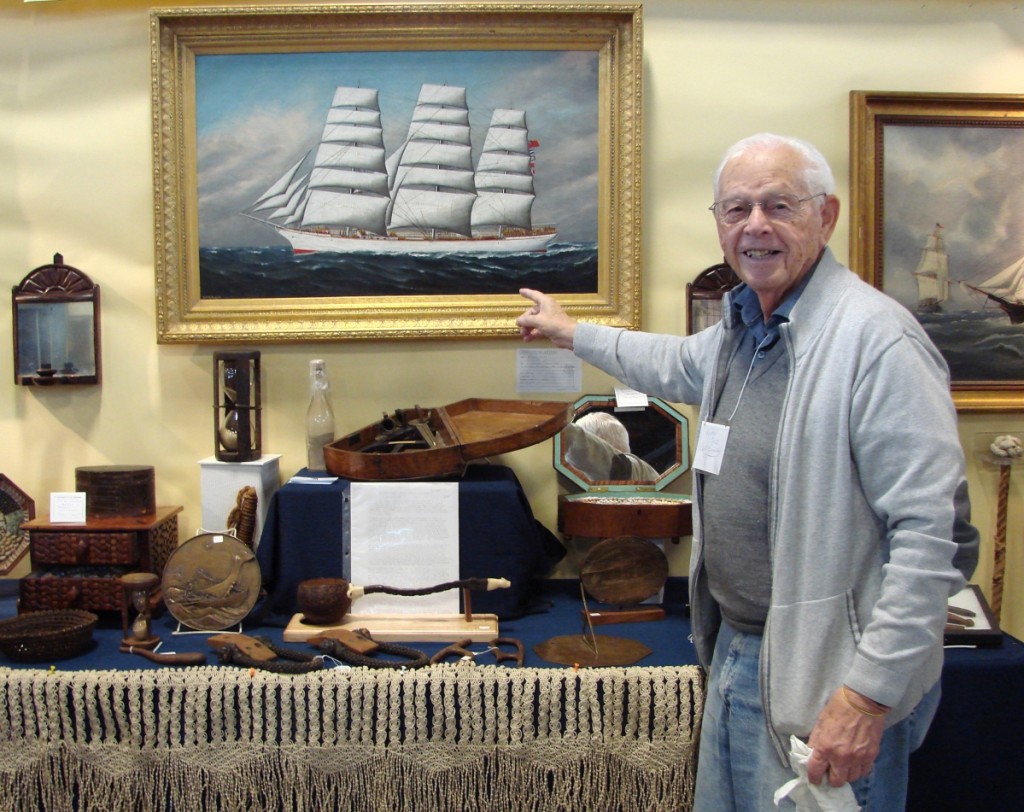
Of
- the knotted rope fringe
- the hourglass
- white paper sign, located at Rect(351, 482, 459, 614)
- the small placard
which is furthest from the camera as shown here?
the small placard

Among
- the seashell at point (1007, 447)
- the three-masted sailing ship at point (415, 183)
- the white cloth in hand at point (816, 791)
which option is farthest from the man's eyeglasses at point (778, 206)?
the seashell at point (1007, 447)

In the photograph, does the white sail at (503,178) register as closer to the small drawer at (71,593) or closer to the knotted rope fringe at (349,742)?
the knotted rope fringe at (349,742)

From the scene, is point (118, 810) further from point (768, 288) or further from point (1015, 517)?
point (1015, 517)

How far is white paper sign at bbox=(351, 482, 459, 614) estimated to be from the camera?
86.8 inches

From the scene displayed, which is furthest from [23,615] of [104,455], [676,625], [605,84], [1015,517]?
[1015,517]

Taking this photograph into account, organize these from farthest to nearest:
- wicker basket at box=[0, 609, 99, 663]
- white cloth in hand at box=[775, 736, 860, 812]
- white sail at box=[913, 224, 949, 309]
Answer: white sail at box=[913, 224, 949, 309] → wicker basket at box=[0, 609, 99, 663] → white cloth in hand at box=[775, 736, 860, 812]

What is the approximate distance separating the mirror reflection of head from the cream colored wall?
96 millimetres

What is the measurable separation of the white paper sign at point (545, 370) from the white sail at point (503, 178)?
0.41 meters

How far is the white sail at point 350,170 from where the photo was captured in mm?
2523

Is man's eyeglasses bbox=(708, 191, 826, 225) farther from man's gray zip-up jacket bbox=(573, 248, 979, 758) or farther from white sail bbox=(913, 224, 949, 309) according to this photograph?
white sail bbox=(913, 224, 949, 309)

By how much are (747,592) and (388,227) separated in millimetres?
1580

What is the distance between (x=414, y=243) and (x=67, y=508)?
1.24m

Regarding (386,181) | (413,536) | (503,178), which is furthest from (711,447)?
(386,181)

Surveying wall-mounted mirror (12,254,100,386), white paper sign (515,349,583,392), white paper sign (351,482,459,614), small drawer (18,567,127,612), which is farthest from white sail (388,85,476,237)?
small drawer (18,567,127,612)
